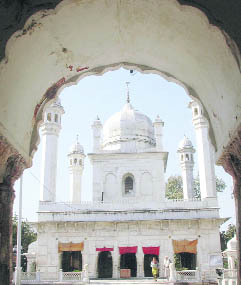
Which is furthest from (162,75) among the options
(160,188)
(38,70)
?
(160,188)

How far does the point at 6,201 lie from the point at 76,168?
3165 cm

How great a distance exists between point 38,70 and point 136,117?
32321 mm

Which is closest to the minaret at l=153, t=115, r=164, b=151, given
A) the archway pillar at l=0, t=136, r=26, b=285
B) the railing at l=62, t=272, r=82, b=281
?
the railing at l=62, t=272, r=82, b=281

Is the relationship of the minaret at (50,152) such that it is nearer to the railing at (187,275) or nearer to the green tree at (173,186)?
the railing at (187,275)

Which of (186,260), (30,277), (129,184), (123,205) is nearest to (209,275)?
(186,260)

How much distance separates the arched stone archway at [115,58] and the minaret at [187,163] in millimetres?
30407

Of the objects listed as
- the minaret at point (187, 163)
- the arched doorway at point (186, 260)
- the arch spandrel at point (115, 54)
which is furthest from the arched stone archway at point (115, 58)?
the minaret at point (187, 163)

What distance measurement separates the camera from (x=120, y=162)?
3488cm

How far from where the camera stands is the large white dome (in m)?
36.8

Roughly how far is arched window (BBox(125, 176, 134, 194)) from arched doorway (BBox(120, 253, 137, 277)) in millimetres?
6037

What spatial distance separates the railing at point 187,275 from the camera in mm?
24172

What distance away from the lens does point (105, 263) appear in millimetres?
30609

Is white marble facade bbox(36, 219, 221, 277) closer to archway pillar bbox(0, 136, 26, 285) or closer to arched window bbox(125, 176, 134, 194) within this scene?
arched window bbox(125, 176, 134, 194)

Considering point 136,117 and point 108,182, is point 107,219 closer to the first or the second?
point 108,182
